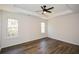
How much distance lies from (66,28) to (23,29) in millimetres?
2861

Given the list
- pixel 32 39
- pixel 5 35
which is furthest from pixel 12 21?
pixel 32 39

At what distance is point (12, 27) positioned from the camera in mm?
3809

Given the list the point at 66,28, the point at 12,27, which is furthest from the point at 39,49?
the point at 66,28

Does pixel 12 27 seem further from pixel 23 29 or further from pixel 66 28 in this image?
pixel 66 28

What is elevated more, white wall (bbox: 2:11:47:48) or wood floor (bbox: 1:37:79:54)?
white wall (bbox: 2:11:47:48)

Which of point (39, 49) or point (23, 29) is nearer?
point (39, 49)

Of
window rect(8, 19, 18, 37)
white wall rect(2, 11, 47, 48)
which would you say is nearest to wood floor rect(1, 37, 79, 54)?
white wall rect(2, 11, 47, 48)

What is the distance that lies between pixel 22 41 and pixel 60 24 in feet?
9.89

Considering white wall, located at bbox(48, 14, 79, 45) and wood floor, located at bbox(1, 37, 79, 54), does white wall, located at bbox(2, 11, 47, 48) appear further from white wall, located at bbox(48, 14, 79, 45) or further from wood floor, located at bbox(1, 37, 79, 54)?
white wall, located at bbox(48, 14, 79, 45)

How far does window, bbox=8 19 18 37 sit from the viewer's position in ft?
11.9

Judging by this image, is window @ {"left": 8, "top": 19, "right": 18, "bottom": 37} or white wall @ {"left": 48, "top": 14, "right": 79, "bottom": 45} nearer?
window @ {"left": 8, "top": 19, "right": 18, "bottom": 37}

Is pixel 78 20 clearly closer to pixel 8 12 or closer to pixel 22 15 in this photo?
pixel 22 15

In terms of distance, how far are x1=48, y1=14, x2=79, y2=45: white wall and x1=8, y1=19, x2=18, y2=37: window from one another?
3.16 metres

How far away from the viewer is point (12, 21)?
12.1ft
